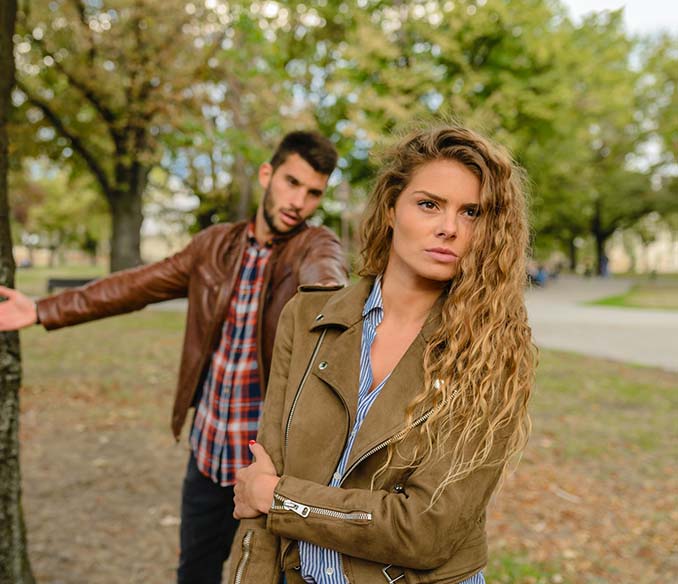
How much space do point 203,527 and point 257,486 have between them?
3.82 feet

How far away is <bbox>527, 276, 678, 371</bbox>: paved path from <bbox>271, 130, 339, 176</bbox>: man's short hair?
7.22m

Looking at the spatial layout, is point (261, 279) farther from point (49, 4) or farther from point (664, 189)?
point (664, 189)

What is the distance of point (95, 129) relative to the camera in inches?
714

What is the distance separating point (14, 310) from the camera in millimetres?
2555

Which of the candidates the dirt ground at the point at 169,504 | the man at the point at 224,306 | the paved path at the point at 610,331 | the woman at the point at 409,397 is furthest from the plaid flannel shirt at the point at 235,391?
the paved path at the point at 610,331

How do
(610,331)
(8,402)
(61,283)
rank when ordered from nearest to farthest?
(8,402)
(610,331)
(61,283)

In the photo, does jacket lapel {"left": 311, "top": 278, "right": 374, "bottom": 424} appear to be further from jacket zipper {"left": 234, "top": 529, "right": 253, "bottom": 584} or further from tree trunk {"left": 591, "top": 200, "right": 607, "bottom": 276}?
tree trunk {"left": 591, "top": 200, "right": 607, "bottom": 276}

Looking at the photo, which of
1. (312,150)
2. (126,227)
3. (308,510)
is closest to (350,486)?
(308,510)

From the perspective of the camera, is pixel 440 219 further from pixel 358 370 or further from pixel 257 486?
pixel 257 486

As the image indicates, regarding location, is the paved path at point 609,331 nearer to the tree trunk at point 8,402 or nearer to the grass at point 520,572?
the grass at point 520,572

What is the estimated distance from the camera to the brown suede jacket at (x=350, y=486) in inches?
61.0

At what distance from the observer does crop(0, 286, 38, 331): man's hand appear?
2.53 metres

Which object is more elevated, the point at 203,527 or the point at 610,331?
the point at 203,527

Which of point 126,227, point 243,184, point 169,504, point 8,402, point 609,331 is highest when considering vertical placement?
point 243,184
